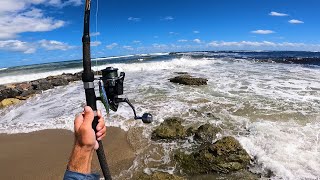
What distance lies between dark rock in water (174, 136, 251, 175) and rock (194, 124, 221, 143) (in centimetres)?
110

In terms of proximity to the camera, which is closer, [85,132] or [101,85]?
[85,132]

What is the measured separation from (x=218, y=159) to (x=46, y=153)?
3.99m

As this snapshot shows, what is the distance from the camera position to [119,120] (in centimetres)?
998

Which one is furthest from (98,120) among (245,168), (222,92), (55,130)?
(222,92)

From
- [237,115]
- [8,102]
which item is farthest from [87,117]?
[8,102]

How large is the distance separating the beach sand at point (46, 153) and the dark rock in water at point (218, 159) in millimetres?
1249

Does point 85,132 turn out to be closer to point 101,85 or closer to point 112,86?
point 101,85

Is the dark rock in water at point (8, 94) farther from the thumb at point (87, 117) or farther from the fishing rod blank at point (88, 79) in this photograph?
the thumb at point (87, 117)

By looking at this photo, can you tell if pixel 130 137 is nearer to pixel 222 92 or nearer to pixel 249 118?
pixel 249 118

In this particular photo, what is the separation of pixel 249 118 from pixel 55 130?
5619mm

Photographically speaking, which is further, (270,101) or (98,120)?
(270,101)

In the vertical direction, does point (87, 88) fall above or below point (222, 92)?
above

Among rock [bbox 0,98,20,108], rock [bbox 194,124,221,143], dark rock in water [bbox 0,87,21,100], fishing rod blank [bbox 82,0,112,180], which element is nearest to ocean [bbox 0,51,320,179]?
rock [bbox 194,124,221,143]

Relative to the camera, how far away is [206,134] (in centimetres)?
802
